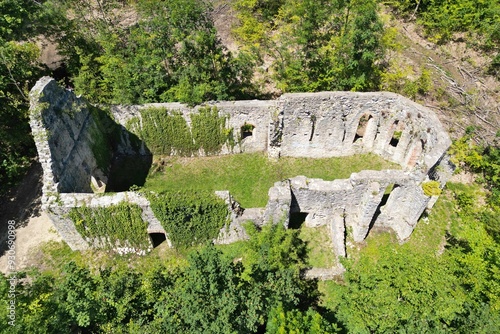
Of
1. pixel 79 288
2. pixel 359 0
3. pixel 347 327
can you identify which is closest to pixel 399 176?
pixel 347 327

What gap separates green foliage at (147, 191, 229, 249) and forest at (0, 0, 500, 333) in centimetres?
82

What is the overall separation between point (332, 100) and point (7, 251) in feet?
58.0

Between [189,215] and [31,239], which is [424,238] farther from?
[31,239]

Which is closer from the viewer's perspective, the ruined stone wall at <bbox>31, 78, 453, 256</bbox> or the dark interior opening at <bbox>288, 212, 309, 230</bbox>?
the ruined stone wall at <bbox>31, 78, 453, 256</bbox>

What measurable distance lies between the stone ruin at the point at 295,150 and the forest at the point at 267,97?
1.30 m

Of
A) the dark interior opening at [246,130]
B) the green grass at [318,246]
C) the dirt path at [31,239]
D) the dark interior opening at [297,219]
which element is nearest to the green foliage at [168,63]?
the dark interior opening at [246,130]

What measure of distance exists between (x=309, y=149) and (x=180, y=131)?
7.47m

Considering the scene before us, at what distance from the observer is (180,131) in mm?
18641

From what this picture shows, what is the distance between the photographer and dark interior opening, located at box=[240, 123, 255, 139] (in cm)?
1936

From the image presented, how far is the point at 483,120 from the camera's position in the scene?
20969 millimetres

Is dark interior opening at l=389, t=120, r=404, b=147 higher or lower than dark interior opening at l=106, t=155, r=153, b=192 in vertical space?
higher

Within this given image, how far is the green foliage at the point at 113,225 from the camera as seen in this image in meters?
13.8

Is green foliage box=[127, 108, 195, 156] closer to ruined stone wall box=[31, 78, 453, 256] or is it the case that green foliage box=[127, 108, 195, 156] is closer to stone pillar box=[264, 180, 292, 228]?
ruined stone wall box=[31, 78, 453, 256]

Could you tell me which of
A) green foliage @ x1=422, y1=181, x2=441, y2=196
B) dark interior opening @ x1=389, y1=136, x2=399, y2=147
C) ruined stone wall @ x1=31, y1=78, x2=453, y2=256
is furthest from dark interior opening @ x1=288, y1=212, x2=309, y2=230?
dark interior opening @ x1=389, y1=136, x2=399, y2=147
